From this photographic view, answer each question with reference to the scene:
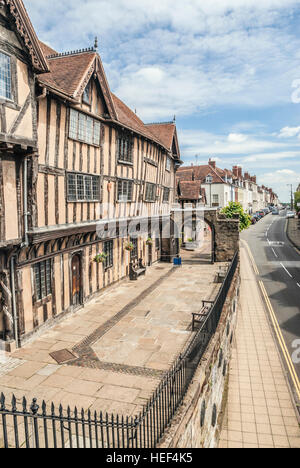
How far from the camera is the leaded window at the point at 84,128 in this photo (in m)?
12.3

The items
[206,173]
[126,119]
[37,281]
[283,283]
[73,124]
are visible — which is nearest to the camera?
[37,281]

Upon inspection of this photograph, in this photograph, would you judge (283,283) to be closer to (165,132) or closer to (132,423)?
(165,132)

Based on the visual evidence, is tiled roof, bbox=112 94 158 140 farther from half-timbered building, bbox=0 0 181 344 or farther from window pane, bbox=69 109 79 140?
window pane, bbox=69 109 79 140

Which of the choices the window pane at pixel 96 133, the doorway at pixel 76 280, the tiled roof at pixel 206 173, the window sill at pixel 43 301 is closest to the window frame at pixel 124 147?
the window pane at pixel 96 133

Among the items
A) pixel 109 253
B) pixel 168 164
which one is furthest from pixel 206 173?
pixel 109 253

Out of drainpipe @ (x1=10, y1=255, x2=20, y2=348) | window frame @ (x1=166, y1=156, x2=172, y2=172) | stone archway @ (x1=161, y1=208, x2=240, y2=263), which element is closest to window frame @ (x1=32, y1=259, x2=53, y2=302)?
drainpipe @ (x1=10, y1=255, x2=20, y2=348)

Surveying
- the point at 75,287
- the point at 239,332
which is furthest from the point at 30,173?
the point at 239,332

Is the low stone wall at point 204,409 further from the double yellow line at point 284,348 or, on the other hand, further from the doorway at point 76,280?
the doorway at point 76,280

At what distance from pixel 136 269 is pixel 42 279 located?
9.16 metres

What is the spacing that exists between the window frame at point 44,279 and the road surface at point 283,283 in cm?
931

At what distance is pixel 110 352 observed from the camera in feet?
32.7

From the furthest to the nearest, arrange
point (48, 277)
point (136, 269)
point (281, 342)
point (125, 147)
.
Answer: point (136, 269), point (125, 147), point (281, 342), point (48, 277)

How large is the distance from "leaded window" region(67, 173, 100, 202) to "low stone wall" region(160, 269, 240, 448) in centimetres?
724

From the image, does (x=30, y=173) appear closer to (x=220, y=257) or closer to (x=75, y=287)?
(x=75, y=287)
